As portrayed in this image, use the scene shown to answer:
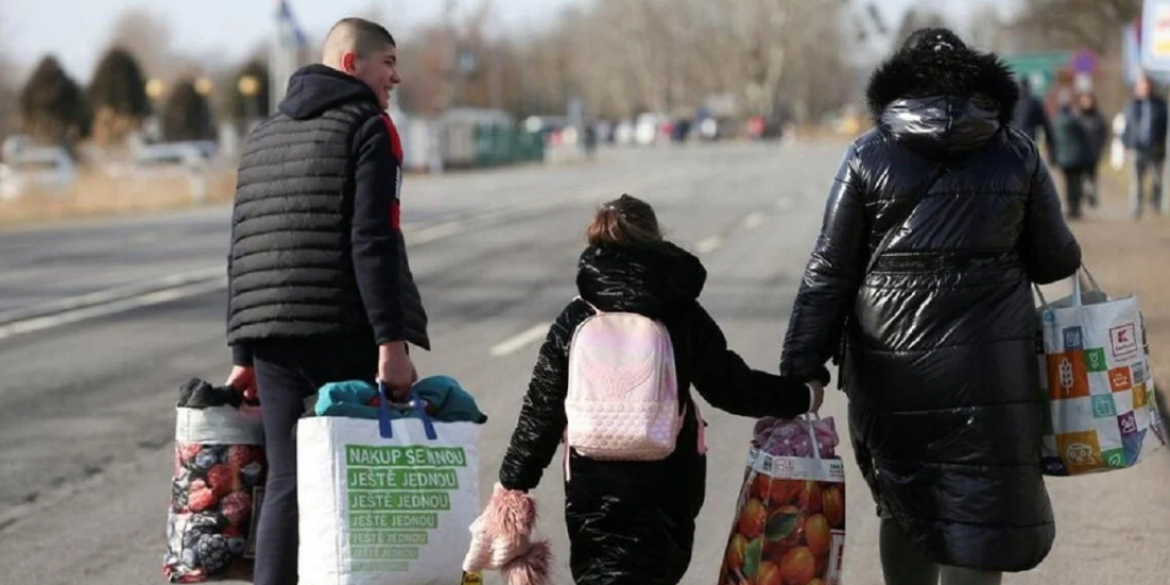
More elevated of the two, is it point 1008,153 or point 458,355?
point 1008,153

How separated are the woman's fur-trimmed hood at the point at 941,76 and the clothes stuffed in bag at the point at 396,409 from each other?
1.37m

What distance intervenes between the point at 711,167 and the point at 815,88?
82848 mm

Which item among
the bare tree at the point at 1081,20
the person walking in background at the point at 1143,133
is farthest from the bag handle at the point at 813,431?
the bare tree at the point at 1081,20

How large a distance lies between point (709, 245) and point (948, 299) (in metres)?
20.5

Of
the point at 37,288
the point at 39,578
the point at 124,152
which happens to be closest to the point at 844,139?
the point at 124,152

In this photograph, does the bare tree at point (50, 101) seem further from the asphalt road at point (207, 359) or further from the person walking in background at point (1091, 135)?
the person walking in background at point (1091, 135)

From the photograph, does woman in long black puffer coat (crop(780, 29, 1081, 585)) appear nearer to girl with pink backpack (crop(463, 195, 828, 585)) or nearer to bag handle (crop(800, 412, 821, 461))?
bag handle (crop(800, 412, 821, 461))

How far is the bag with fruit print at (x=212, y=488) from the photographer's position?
5754mm

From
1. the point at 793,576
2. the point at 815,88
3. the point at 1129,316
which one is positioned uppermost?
the point at 1129,316

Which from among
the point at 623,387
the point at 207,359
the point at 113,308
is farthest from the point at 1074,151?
the point at 623,387

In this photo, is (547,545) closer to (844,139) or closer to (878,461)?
(878,461)

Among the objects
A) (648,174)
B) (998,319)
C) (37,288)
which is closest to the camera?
(998,319)

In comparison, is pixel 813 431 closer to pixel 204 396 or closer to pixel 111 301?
pixel 204 396

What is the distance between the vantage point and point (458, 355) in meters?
14.2
